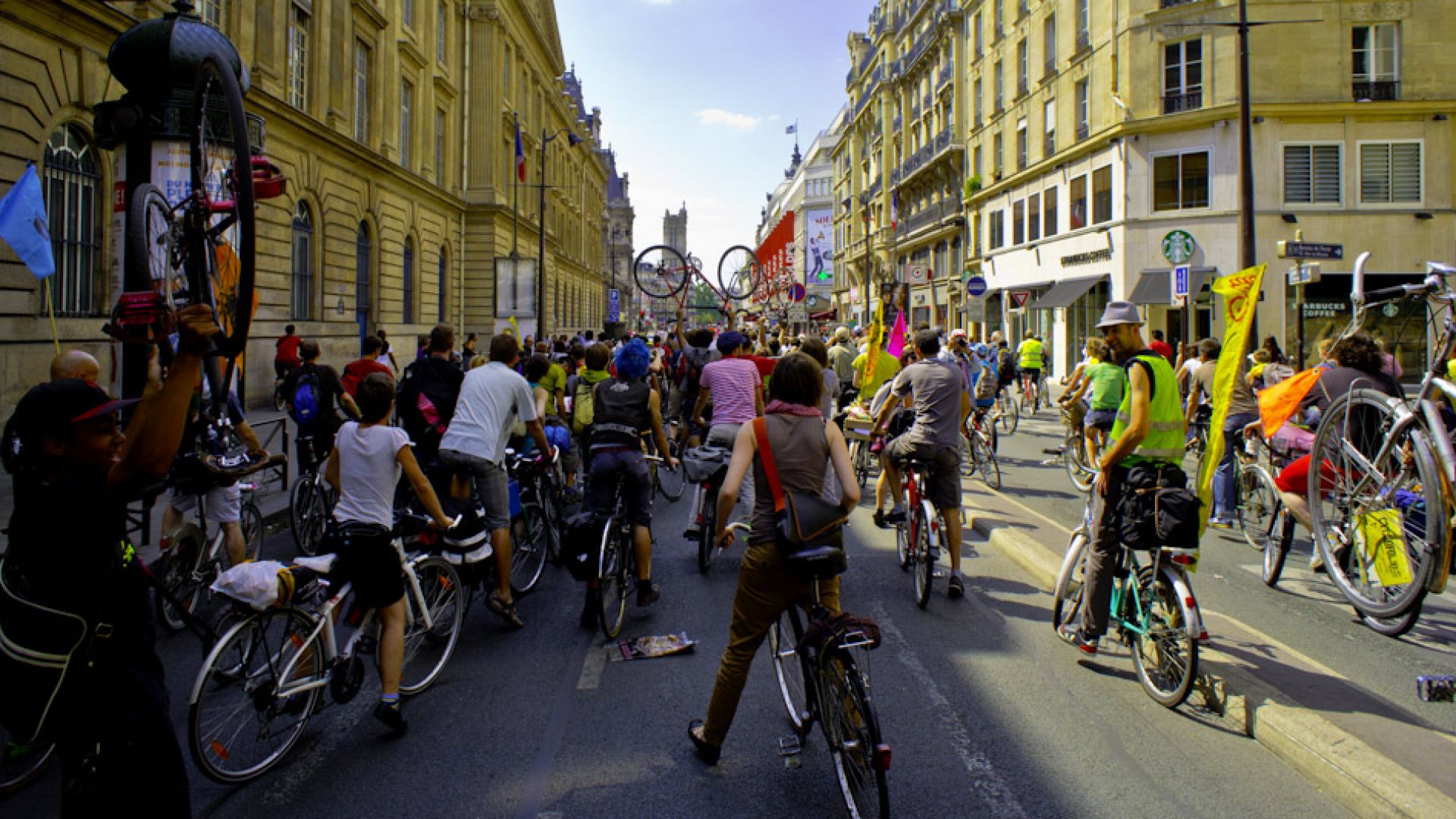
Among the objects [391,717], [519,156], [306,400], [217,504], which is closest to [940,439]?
[391,717]

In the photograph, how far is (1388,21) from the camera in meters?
25.1

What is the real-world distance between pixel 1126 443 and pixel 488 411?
3857 mm

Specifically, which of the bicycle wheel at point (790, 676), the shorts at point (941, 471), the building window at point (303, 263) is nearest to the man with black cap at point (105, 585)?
the bicycle wheel at point (790, 676)

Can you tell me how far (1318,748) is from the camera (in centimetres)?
367

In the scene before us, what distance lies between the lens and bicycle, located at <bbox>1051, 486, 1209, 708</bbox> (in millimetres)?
4152

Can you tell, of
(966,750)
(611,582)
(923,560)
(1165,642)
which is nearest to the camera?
(966,750)

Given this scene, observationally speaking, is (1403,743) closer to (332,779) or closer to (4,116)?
(332,779)

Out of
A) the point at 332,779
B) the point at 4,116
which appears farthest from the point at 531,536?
the point at 4,116

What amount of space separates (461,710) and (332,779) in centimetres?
80

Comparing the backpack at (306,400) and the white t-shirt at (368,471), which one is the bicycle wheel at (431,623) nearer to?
the white t-shirt at (368,471)

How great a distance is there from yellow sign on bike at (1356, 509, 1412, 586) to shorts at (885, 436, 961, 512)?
7.94 feet

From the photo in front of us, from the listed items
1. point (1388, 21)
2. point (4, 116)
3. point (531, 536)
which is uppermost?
point (1388, 21)

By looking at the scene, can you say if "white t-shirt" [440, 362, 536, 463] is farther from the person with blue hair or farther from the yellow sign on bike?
the yellow sign on bike

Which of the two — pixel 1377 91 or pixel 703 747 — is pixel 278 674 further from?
pixel 1377 91
